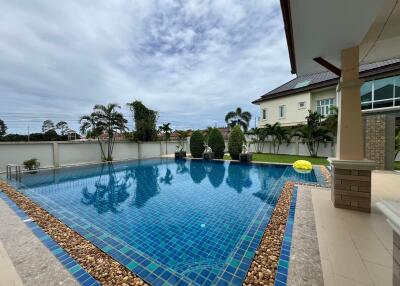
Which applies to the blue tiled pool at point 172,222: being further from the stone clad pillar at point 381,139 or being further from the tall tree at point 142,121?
the tall tree at point 142,121

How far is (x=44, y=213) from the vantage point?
5027mm

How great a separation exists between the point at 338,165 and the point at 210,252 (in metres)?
3.66

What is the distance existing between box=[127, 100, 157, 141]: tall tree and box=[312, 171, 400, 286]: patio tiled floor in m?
20.4

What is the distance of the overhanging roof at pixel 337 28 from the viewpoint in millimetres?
2920

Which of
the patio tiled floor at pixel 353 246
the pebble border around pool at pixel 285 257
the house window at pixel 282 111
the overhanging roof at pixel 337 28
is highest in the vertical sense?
the house window at pixel 282 111

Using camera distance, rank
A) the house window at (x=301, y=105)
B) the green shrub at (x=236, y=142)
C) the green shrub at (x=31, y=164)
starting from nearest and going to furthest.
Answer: the green shrub at (x=31, y=164), the green shrub at (x=236, y=142), the house window at (x=301, y=105)

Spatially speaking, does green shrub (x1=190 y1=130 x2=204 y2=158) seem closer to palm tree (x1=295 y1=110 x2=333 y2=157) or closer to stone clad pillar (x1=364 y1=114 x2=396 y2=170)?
palm tree (x1=295 y1=110 x2=333 y2=157)

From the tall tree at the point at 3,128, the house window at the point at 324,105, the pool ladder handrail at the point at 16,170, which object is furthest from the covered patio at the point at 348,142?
the tall tree at the point at 3,128

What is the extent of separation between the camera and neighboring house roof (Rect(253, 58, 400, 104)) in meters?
14.8

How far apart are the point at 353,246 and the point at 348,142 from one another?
2.42 meters

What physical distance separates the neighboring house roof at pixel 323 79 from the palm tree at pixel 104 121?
14.9 metres

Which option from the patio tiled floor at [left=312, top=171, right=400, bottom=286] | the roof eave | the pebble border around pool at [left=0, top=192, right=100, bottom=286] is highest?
the roof eave

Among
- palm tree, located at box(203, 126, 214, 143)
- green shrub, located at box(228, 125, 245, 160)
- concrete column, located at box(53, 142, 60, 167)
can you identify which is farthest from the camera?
palm tree, located at box(203, 126, 214, 143)

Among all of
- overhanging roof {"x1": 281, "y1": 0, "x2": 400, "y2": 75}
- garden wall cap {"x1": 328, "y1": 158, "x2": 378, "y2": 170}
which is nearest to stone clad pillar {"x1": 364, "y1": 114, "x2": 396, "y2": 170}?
overhanging roof {"x1": 281, "y1": 0, "x2": 400, "y2": 75}
